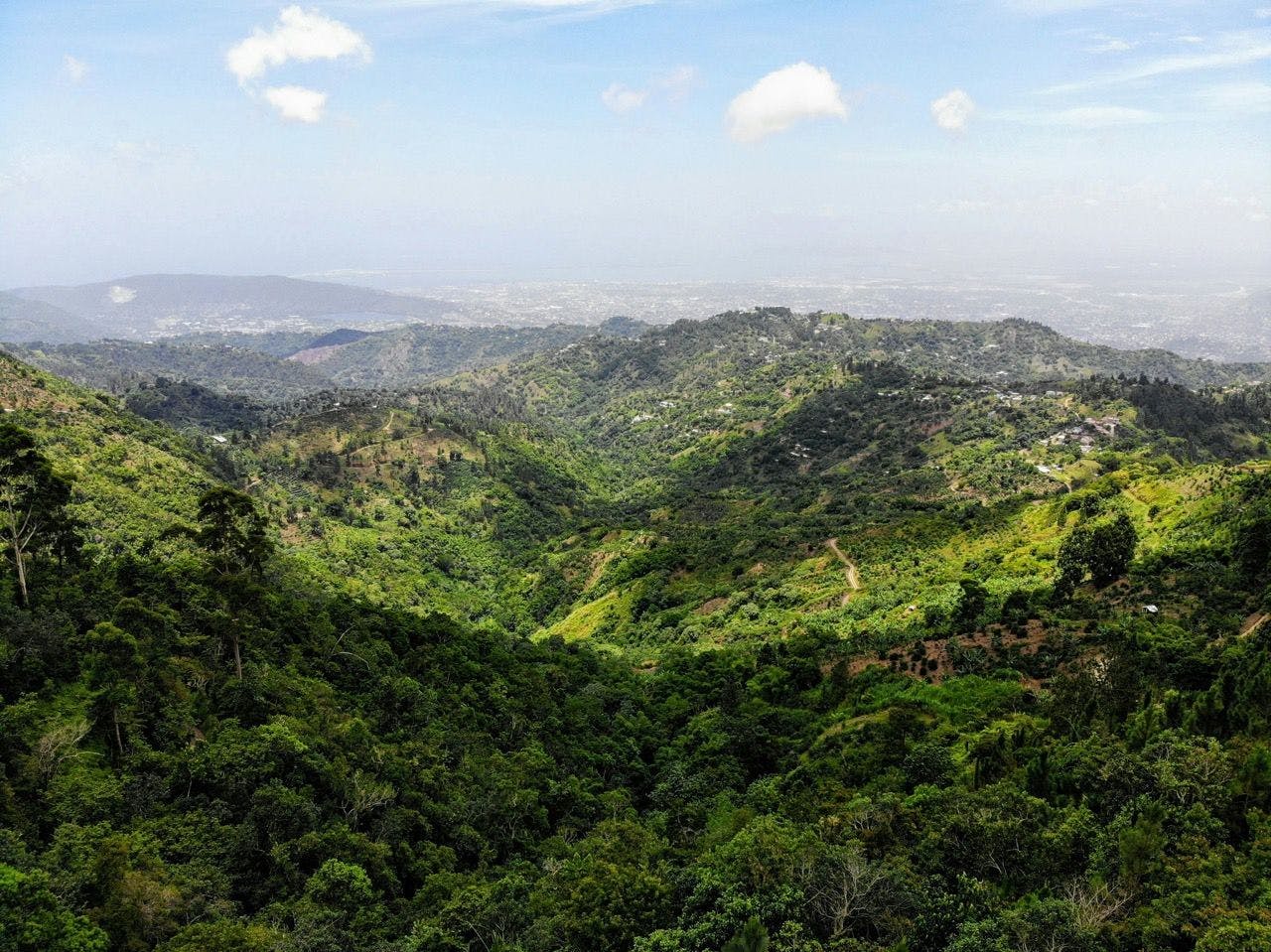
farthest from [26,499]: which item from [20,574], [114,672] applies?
[114,672]

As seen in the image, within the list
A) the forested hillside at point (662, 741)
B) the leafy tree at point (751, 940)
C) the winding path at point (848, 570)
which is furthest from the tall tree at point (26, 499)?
the winding path at point (848, 570)

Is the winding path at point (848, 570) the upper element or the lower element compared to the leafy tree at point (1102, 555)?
lower

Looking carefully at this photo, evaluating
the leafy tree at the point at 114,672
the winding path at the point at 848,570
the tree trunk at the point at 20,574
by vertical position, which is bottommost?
the winding path at the point at 848,570

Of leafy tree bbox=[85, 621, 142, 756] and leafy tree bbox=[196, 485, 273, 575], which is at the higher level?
leafy tree bbox=[196, 485, 273, 575]

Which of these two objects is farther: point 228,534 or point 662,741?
point 662,741

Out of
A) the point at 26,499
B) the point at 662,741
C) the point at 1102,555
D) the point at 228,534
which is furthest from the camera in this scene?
the point at 662,741

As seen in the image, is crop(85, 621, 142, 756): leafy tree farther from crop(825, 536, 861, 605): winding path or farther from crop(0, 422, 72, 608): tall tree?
crop(825, 536, 861, 605): winding path

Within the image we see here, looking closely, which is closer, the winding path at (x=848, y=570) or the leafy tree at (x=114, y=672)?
the leafy tree at (x=114, y=672)

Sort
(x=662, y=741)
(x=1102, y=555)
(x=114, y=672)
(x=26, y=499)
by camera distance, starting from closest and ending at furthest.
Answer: (x=114, y=672) → (x=26, y=499) → (x=1102, y=555) → (x=662, y=741)

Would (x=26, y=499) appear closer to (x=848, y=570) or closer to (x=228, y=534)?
(x=228, y=534)

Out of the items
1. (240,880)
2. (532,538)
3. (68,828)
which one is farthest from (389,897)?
(532,538)

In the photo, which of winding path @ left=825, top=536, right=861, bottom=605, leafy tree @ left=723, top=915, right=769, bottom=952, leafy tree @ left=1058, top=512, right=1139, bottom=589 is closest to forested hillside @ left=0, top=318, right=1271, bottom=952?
leafy tree @ left=723, top=915, right=769, bottom=952

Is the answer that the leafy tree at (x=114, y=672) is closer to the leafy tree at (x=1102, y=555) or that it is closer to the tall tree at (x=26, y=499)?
the tall tree at (x=26, y=499)
